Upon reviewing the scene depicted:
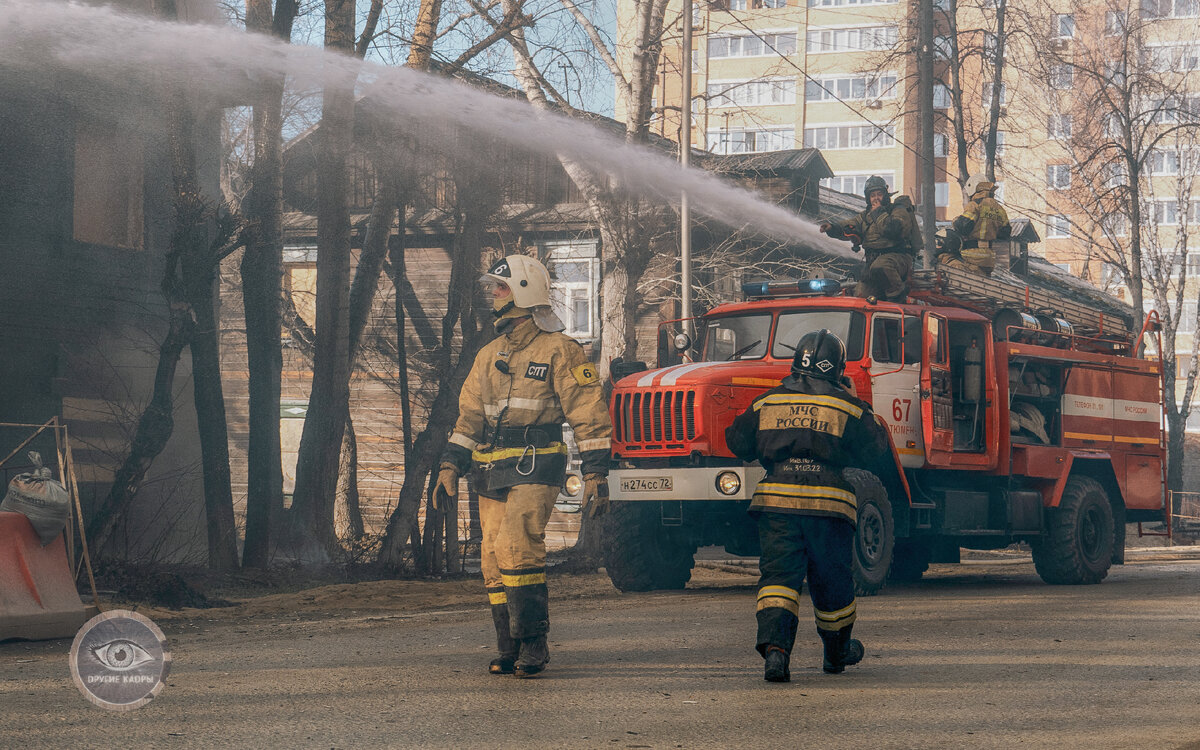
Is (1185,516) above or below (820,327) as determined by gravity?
below

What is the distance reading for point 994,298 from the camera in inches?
519

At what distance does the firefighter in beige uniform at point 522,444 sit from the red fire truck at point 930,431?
4.19 metres

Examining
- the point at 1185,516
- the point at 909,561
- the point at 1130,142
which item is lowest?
the point at 1185,516

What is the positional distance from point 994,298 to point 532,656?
26.4 ft

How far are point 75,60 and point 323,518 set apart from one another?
5.89 m

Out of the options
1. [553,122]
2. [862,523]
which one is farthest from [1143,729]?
[553,122]

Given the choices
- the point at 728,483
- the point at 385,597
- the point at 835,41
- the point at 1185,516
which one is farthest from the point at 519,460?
the point at 835,41

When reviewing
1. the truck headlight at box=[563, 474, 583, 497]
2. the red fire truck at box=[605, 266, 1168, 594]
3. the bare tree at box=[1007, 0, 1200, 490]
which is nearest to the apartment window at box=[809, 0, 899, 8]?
the bare tree at box=[1007, 0, 1200, 490]

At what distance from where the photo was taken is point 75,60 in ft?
50.2

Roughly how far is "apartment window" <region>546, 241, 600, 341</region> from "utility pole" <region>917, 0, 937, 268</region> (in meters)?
5.89

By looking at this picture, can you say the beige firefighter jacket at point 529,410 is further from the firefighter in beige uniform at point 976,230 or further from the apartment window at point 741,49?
the apartment window at point 741,49

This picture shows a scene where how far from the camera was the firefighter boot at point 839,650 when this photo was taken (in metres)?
6.79

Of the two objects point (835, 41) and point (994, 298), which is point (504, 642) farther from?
point (835, 41)

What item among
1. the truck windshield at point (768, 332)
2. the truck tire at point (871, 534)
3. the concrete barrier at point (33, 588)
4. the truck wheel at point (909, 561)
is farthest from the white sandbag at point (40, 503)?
the truck wheel at point (909, 561)
